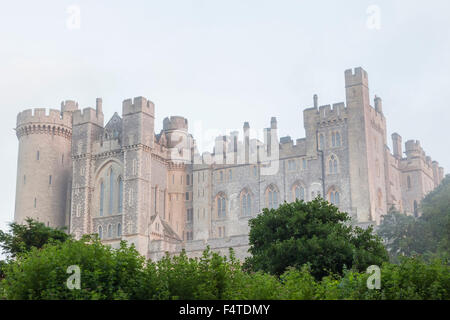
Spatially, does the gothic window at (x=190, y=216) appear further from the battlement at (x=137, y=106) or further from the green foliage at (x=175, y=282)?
the green foliage at (x=175, y=282)

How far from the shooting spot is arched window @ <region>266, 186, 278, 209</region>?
6031cm

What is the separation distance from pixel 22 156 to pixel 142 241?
49.0ft

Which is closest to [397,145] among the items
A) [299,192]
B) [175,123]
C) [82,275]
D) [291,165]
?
[291,165]

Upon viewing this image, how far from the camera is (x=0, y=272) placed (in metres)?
32.1

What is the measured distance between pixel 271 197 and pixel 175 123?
12036mm

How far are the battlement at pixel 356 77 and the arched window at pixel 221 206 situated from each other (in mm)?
15027

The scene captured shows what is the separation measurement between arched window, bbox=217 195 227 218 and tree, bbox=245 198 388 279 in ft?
89.4

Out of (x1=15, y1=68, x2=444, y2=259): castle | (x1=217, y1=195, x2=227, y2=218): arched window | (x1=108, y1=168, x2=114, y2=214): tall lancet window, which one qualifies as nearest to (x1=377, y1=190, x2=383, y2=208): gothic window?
(x1=15, y1=68, x2=444, y2=259): castle

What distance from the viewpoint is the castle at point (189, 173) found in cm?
5625

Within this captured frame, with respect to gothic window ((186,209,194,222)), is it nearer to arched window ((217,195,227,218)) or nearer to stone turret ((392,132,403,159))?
arched window ((217,195,227,218))
